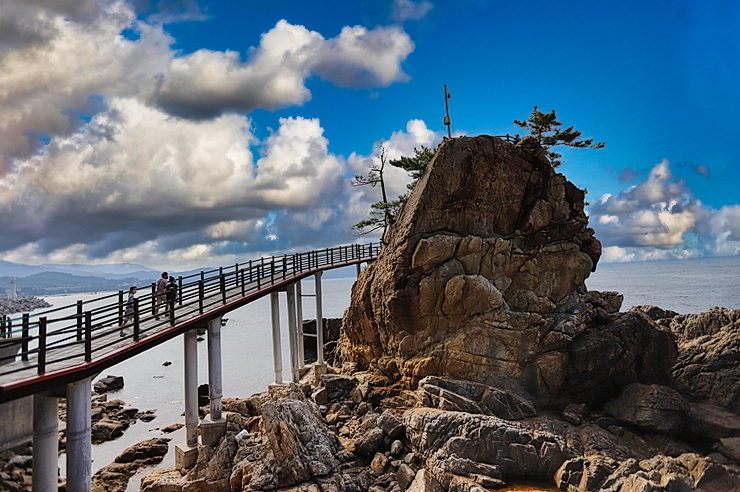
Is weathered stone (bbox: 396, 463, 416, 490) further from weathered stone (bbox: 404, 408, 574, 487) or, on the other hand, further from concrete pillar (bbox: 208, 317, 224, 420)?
concrete pillar (bbox: 208, 317, 224, 420)

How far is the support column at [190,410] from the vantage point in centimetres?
1678

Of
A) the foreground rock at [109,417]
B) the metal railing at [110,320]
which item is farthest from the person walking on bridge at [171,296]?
the foreground rock at [109,417]

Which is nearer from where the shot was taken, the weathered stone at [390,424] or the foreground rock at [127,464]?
the weathered stone at [390,424]

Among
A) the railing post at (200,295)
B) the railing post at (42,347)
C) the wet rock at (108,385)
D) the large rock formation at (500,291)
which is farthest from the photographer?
the wet rock at (108,385)

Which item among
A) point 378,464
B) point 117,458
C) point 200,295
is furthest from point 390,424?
point 117,458

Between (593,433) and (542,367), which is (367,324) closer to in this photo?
(542,367)

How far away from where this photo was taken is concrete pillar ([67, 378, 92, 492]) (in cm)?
1072

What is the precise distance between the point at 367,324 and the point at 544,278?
1019 cm

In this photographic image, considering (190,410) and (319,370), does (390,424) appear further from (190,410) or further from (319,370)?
(319,370)

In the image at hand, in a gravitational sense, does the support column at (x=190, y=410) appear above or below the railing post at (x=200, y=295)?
below

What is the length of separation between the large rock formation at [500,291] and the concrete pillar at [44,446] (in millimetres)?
14527

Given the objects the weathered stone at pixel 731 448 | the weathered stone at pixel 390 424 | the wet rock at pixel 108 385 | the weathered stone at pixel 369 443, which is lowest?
the wet rock at pixel 108 385

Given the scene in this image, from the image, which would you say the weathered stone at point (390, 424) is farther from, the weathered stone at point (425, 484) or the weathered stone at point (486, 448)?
the weathered stone at point (425, 484)

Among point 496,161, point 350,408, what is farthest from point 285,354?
point 496,161
